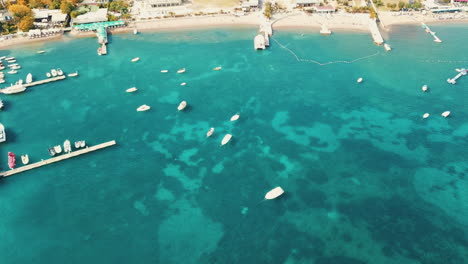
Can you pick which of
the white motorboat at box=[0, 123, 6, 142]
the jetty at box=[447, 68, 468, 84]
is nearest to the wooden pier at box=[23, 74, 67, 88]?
the white motorboat at box=[0, 123, 6, 142]

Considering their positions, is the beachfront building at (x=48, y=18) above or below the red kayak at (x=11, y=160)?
above

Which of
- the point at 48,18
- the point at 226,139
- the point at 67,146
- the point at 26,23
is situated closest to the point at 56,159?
the point at 67,146

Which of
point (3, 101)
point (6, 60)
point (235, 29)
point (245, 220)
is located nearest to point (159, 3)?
point (235, 29)

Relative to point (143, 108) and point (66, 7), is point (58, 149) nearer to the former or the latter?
point (143, 108)

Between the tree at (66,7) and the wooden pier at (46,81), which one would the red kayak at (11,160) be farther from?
the tree at (66,7)

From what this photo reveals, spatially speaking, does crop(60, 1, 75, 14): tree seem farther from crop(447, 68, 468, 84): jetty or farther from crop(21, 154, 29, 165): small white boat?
crop(447, 68, 468, 84): jetty

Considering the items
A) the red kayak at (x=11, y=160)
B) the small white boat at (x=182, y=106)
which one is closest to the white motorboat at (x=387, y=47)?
the small white boat at (x=182, y=106)
